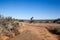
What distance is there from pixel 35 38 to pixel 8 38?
2.64m

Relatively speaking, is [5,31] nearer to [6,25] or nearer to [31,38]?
[6,25]

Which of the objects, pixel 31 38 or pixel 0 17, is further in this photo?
pixel 0 17

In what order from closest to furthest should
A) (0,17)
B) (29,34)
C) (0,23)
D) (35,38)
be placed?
(35,38) < (29,34) < (0,23) < (0,17)

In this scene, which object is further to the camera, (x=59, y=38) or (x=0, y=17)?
(x=0, y=17)

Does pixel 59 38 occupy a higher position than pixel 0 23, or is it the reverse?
pixel 0 23

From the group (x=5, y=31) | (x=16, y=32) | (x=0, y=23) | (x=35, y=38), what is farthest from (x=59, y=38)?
(x=0, y=23)

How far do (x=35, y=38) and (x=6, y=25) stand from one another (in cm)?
475

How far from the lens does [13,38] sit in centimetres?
1480

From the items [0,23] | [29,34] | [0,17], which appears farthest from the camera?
[0,17]

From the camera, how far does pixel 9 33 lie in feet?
51.8

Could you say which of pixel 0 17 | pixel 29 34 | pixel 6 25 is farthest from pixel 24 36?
pixel 0 17

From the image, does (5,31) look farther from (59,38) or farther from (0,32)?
(59,38)

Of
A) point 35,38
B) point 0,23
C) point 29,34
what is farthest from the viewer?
point 0,23

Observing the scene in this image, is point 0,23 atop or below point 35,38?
atop
